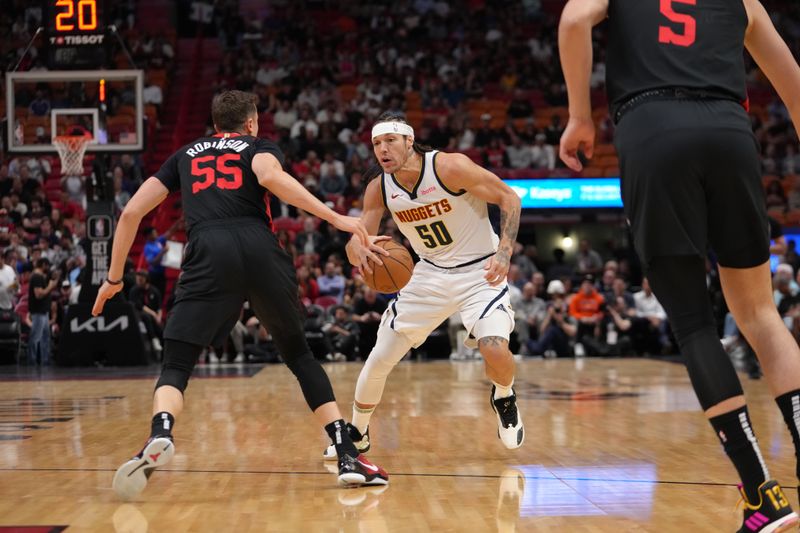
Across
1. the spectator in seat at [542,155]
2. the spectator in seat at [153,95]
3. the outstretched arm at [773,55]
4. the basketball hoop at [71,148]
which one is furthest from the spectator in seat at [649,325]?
the outstretched arm at [773,55]

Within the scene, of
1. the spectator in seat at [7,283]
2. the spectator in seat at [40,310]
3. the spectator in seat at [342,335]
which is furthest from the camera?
the spectator in seat at [342,335]

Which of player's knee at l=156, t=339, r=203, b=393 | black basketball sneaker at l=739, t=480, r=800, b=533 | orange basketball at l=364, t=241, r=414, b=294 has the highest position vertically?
orange basketball at l=364, t=241, r=414, b=294

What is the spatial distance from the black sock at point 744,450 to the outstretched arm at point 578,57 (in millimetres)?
961

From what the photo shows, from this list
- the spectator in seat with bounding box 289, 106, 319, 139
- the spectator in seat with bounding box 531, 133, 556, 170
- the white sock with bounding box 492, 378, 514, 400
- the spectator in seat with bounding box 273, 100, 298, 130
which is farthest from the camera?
the spectator in seat with bounding box 273, 100, 298, 130

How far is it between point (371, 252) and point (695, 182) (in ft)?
6.67

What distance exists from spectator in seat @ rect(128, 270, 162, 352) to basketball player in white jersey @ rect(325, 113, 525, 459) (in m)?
9.76

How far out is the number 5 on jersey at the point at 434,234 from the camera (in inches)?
236

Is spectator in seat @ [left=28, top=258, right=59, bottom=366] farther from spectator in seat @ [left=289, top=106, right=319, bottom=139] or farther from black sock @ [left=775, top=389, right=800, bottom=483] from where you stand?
black sock @ [left=775, top=389, right=800, bottom=483]

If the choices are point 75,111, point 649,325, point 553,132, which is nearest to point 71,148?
point 75,111

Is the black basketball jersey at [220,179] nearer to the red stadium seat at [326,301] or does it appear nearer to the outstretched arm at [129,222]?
the outstretched arm at [129,222]

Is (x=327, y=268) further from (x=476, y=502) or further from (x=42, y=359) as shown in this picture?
(x=476, y=502)

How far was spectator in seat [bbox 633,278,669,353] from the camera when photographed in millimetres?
16438

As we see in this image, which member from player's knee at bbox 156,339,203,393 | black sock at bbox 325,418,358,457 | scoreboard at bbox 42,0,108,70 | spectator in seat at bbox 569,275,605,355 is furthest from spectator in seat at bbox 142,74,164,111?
black sock at bbox 325,418,358,457

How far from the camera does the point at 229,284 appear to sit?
4598 mm
